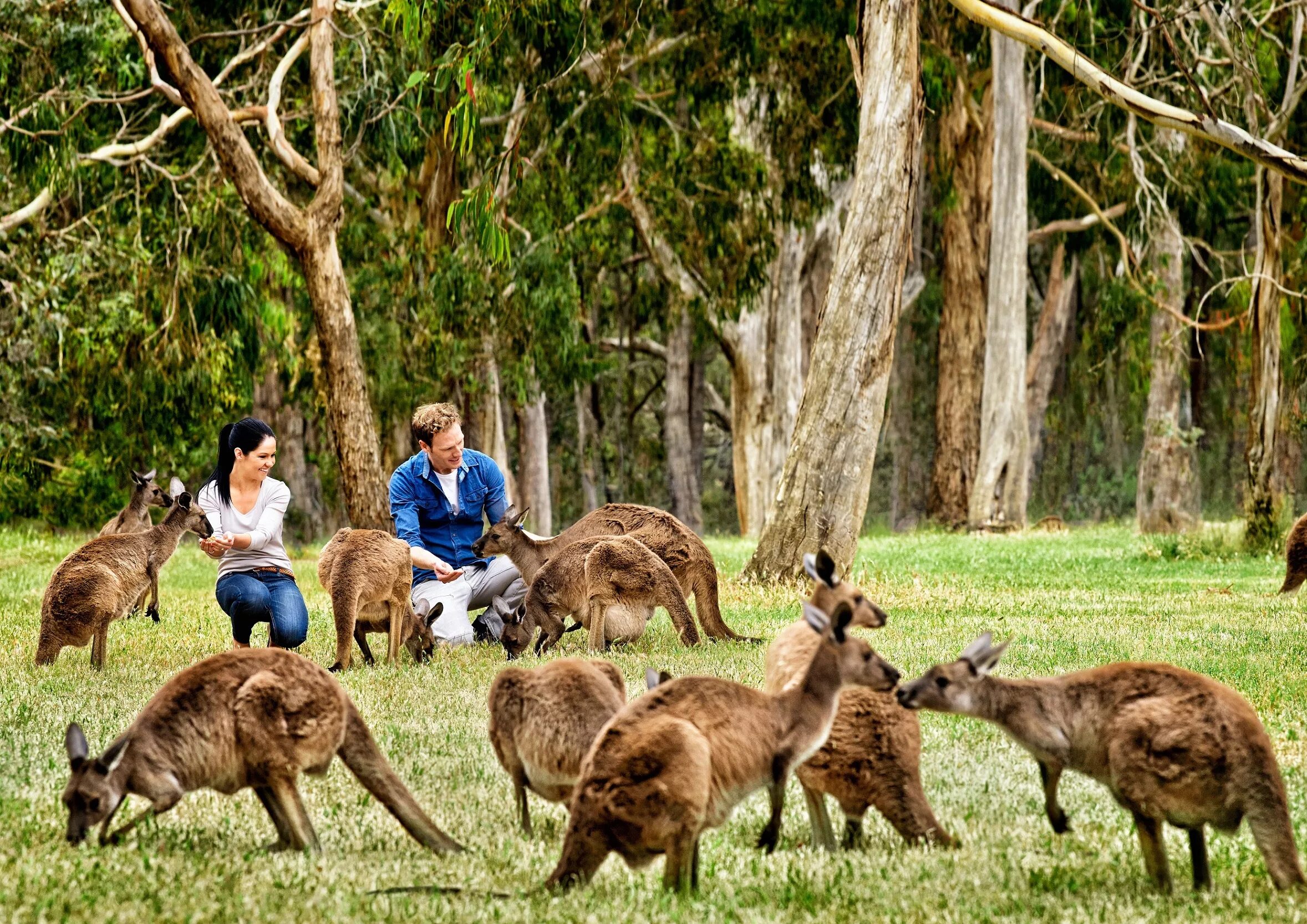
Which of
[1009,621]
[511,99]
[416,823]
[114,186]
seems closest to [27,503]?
[114,186]

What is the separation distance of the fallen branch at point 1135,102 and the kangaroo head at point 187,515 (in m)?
A: 5.72

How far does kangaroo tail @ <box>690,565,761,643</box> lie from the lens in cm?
816

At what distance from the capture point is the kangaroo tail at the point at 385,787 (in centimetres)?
425

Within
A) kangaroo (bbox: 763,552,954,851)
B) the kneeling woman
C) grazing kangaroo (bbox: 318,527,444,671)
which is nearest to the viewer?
kangaroo (bbox: 763,552,954,851)

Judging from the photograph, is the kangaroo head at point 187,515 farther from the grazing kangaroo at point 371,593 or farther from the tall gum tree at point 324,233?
the tall gum tree at point 324,233

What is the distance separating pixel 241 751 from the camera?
4.11 m

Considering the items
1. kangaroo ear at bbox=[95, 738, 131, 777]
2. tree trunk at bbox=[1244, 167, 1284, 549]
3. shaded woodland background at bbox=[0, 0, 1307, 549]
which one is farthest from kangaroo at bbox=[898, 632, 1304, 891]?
tree trunk at bbox=[1244, 167, 1284, 549]

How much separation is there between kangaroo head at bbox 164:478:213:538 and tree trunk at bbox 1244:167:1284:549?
9863 mm

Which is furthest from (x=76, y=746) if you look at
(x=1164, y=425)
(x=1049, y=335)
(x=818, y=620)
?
(x=1049, y=335)

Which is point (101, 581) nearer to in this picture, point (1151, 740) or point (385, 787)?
point (385, 787)

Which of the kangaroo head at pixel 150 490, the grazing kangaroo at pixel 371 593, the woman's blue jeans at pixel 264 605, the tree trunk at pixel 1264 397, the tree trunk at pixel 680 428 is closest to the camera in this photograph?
the grazing kangaroo at pixel 371 593

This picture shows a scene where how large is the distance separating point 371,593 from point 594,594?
1103 millimetres

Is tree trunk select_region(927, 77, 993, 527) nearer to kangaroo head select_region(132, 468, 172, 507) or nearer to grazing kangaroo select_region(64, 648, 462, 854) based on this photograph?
kangaroo head select_region(132, 468, 172, 507)

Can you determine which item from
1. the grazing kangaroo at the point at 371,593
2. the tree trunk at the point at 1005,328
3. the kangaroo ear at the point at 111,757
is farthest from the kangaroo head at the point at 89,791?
the tree trunk at the point at 1005,328
